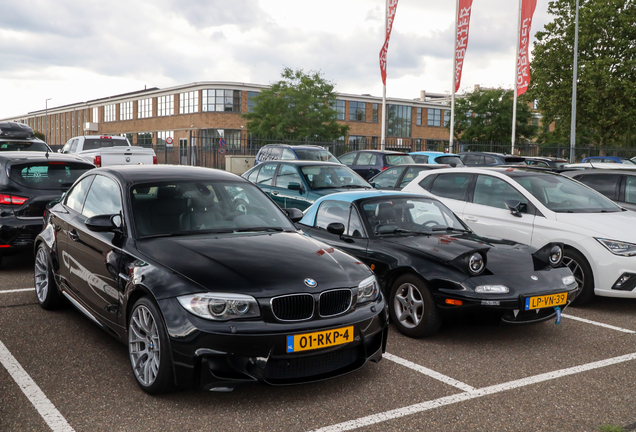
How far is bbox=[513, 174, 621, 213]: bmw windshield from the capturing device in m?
7.41

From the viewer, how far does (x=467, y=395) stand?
13.3 ft

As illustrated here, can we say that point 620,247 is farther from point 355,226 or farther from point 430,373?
point 430,373

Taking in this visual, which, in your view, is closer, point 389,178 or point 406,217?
point 406,217

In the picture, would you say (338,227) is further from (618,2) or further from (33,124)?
(33,124)

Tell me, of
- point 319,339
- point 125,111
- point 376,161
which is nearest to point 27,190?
point 319,339

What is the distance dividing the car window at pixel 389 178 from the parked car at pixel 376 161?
452cm

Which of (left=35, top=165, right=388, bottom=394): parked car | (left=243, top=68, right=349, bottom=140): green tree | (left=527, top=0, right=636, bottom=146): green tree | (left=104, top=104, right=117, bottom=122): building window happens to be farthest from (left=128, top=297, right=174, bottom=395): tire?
(left=104, top=104, right=117, bottom=122): building window

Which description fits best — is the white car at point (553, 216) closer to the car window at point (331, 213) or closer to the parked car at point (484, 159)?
the car window at point (331, 213)

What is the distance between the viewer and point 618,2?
32.4 metres

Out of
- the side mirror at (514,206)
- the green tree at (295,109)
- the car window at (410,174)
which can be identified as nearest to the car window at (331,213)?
the side mirror at (514,206)

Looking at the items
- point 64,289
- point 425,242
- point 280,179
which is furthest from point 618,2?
point 64,289

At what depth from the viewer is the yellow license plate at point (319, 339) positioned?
3.65m

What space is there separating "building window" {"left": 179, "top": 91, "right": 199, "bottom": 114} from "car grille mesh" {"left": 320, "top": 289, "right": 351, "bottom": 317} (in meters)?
55.5

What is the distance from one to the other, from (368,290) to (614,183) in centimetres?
667
